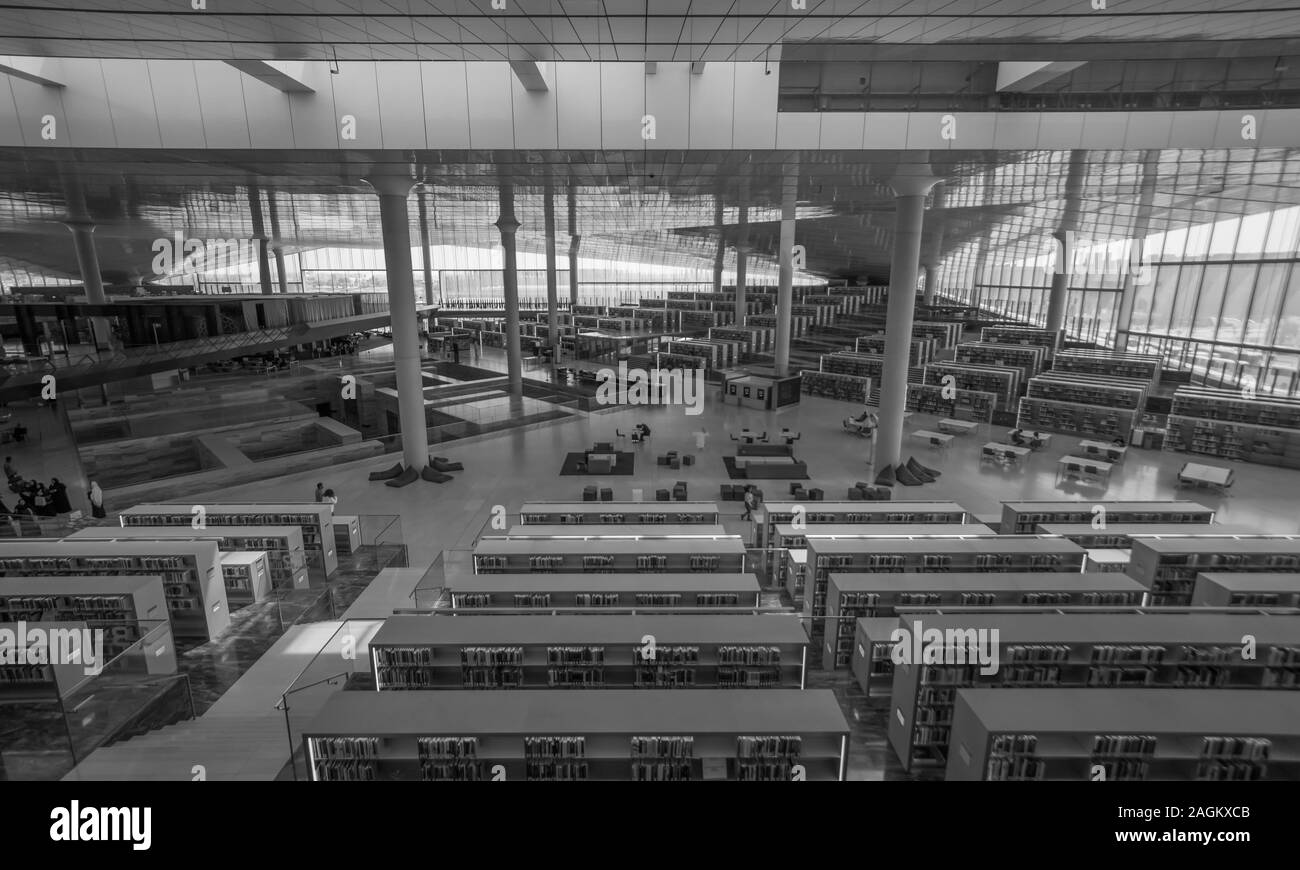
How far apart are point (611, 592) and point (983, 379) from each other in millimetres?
27309

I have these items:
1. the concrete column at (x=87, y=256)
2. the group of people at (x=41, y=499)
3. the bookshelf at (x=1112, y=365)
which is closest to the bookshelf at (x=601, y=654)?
the group of people at (x=41, y=499)

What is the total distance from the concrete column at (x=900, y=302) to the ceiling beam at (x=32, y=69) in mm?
18608

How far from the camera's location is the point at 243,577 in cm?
1176

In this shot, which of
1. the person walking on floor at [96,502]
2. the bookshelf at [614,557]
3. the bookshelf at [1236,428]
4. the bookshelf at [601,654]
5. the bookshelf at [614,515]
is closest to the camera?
the bookshelf at [601,654]

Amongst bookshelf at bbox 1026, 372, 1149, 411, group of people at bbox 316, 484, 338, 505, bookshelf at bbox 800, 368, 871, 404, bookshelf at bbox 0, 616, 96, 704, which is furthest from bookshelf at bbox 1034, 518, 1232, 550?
bookshelf at bbox 800, 368, 871, 404

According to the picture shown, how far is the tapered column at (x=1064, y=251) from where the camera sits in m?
20.7

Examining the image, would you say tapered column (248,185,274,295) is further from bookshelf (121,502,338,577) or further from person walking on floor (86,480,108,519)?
bookshelf (121,502,338,577)

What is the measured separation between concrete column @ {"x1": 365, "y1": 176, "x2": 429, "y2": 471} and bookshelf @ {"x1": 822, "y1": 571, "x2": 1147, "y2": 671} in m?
15.3

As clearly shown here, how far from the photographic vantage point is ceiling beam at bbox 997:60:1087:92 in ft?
38.8

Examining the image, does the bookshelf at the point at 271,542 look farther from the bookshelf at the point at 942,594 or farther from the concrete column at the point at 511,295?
the concrete column at the point at 511,295

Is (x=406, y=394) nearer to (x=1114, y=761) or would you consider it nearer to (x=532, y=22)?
(x=532, y=22)

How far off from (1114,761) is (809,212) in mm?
26188

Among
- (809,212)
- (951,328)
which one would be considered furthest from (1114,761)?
(951,328)

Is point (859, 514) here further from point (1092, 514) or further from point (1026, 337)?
point (1026, 337)
